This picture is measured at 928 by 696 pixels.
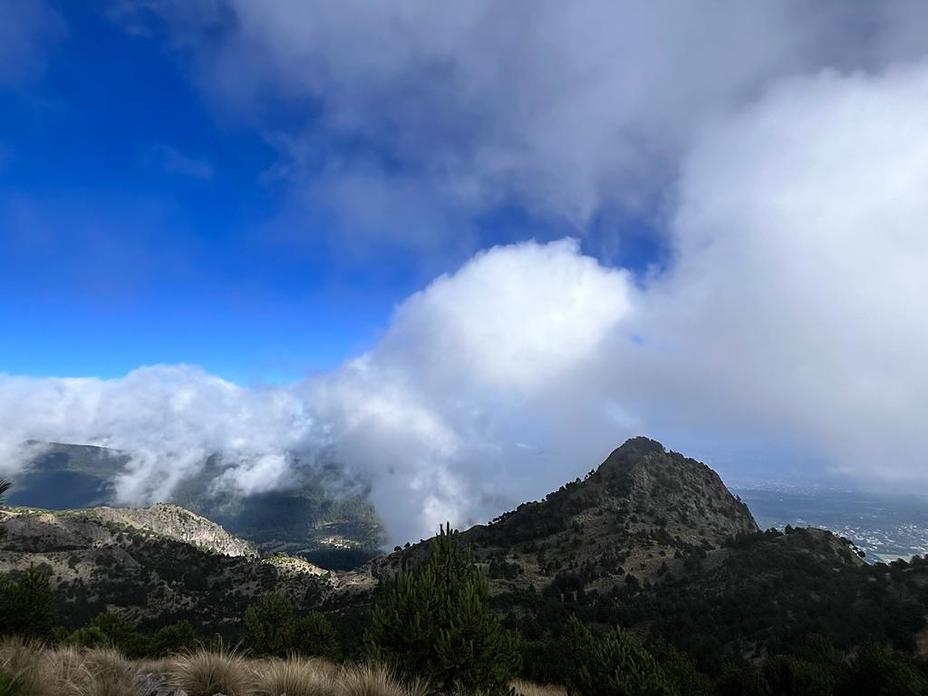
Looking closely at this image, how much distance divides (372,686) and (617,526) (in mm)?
86818

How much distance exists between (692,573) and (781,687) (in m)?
46.1

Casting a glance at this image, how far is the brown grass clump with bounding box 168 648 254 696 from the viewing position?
11370 mm

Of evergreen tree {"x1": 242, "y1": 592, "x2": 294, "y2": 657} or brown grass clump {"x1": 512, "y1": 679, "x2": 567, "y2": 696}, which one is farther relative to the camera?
evergreen tree {"x1": 242, "y1": 592, "x2": 294, "y2": 657}

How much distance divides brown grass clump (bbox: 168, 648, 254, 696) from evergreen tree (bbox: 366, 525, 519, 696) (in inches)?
158

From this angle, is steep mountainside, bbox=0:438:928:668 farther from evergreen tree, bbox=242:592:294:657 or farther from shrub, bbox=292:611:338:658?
evergreen tree, bbox=242:592:294:657

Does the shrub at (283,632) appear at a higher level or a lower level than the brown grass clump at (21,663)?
lower

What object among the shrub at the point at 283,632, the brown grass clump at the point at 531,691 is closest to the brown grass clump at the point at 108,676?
the brown grass clump at the point at 531,691

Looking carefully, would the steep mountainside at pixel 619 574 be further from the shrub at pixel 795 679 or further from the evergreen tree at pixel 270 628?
the shrub at pixel 795 679

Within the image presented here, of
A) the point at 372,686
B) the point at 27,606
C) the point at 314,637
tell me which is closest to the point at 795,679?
the point at 372,686

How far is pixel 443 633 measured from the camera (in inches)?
554

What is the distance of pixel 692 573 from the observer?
66.4 metres

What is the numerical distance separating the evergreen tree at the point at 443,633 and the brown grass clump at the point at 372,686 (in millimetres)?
1771

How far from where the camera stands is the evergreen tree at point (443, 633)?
553 inches

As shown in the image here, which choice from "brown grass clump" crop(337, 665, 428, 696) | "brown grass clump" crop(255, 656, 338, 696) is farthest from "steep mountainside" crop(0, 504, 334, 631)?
"brown grass clump" crop(337, 665, 428, 696)
